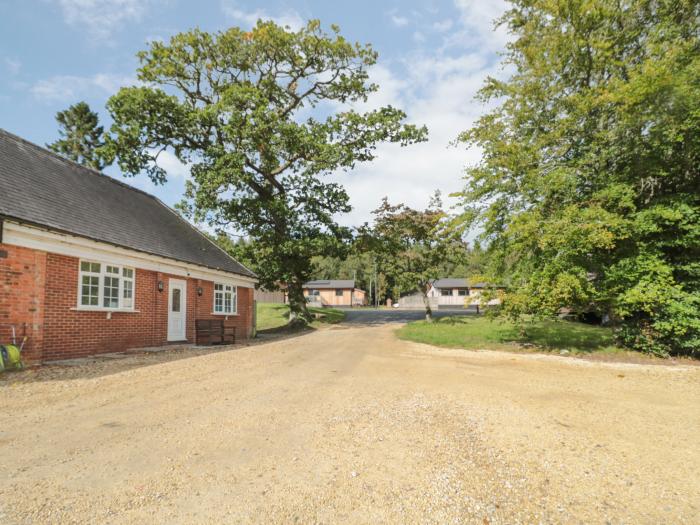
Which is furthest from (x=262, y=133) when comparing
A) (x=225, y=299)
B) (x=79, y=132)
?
(x=79, y=132)

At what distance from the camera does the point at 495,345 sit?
46.7 feet

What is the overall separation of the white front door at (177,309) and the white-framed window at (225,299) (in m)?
2.55

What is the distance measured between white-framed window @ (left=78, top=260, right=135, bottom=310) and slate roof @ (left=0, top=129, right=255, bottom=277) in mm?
807

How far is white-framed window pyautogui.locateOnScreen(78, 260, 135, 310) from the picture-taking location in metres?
10.8

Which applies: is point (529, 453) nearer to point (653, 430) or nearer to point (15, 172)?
point (653, 430)

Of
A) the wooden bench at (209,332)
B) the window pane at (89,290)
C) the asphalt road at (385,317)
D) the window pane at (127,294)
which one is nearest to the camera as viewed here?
the window pane at (89,290)

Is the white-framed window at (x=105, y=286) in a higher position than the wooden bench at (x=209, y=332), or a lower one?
higher

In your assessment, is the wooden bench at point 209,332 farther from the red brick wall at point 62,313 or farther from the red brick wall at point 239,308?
the red brick wall at point 62,313

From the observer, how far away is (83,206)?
40.3 ft

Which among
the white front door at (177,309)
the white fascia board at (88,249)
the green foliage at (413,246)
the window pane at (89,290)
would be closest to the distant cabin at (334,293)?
the green foliage at (413,246)

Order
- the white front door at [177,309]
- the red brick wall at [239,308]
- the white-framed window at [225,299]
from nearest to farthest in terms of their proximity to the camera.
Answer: the white front door at [177,309], the red brick wall at [239,308], the white-framed window at [225,299]

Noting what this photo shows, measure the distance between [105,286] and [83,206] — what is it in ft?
9.27

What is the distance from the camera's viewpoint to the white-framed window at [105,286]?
425 inches

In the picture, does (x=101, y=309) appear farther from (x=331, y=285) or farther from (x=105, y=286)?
(x=331, y=285)
